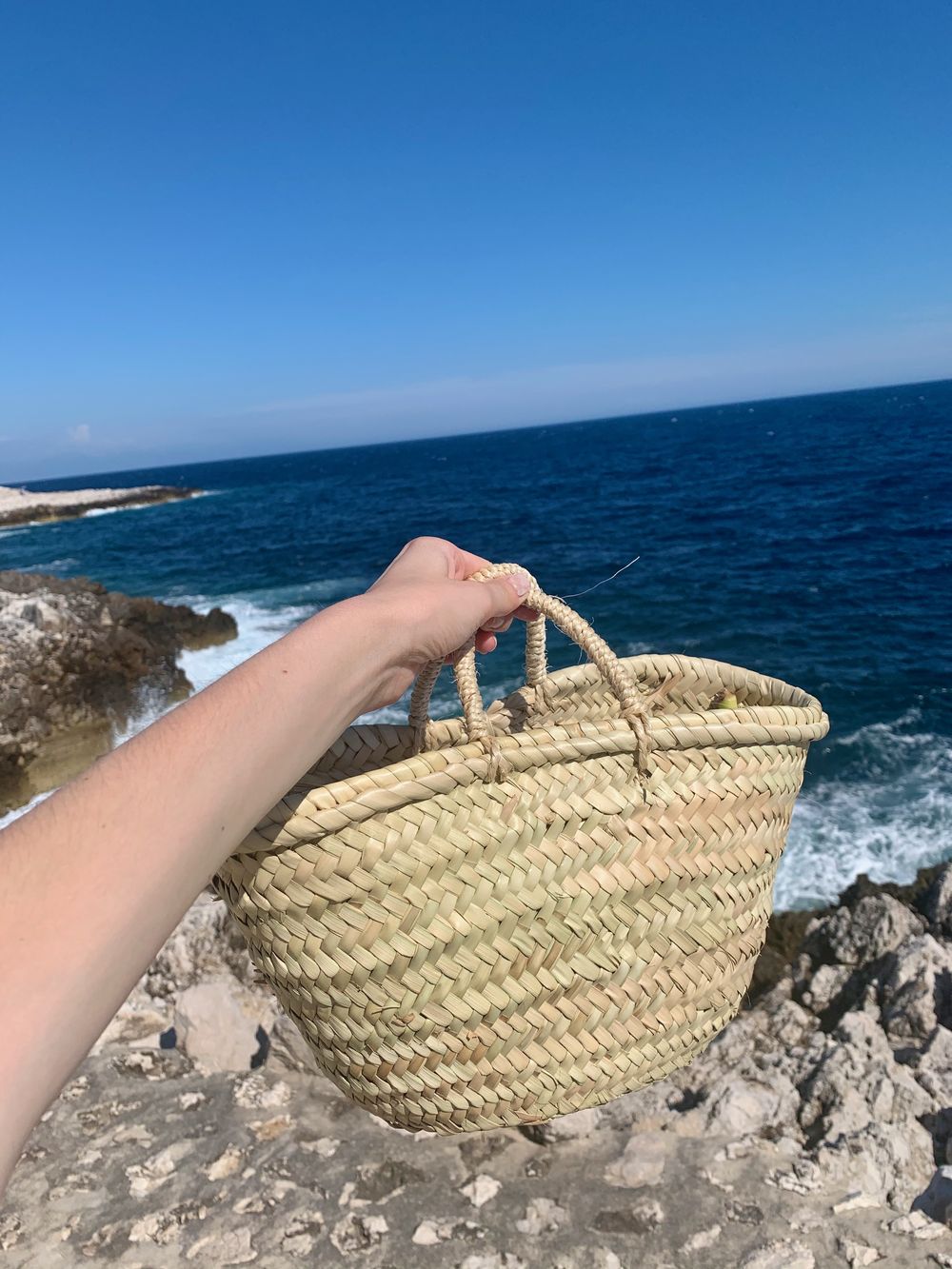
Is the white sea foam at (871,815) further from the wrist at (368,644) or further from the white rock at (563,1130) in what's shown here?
the wrist at (368,644)

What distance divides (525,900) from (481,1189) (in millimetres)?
1950

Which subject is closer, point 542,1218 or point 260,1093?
point 542,1218

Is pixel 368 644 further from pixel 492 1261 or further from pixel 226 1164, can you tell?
pixel 226 1164

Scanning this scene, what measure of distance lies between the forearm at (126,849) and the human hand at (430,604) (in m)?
0.21

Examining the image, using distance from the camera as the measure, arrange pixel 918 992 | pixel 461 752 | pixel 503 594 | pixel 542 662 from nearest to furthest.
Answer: pixel 461 752
pixel 503 594
pixel 542 662
pixel 918 992

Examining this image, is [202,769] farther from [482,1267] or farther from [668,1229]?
[668,1229]

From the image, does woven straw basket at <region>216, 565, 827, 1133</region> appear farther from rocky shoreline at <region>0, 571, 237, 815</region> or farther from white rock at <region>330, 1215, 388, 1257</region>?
rocky shoreline at <region>0, 571, 237, 815</region>

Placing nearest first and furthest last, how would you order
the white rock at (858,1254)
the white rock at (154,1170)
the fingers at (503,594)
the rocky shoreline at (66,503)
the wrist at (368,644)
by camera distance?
the wrist at (368,644) < the fingers at (503,594) < the white rock at (858,1254) < the white rock at (154,1170) < the rocky shoreline at (66,503)

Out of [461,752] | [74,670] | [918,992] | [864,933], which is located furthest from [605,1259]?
[74,670]

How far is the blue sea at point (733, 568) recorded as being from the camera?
27.5ft

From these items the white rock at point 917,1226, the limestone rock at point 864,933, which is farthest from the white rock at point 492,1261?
the limestone rock at point 864,933

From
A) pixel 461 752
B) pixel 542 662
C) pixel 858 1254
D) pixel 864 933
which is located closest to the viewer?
pixel 461 752

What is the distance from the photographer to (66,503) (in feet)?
201

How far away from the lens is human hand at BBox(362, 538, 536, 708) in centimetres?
139
